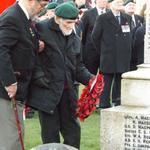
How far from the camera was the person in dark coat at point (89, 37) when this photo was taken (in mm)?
12156

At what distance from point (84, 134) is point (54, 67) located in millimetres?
3064

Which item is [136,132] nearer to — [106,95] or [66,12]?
[66,12]

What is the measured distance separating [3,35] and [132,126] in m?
1.56

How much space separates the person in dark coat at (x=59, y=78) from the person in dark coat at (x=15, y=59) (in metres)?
0.35

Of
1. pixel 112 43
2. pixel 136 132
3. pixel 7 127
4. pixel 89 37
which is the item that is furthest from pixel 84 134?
pixel 7 127

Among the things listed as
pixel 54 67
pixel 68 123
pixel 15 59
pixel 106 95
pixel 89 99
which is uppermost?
pixel 15 59

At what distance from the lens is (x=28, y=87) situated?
276 inches

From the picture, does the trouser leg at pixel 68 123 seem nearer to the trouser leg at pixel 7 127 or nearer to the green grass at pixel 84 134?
the trouser leg at pixel 7 127

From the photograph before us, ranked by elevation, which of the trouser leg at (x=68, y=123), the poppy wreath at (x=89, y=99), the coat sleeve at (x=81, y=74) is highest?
the coat sleeve at (x=81, y=74)

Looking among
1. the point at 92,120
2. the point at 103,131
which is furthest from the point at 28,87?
the point at 92,120

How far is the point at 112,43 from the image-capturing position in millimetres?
11633

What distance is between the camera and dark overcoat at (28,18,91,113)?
7121 millimetres

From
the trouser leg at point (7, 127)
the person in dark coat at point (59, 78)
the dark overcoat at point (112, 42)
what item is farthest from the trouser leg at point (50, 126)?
the dark overcoat at point (112, 42)

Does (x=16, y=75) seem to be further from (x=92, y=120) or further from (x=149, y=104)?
(x=92, y=120)
